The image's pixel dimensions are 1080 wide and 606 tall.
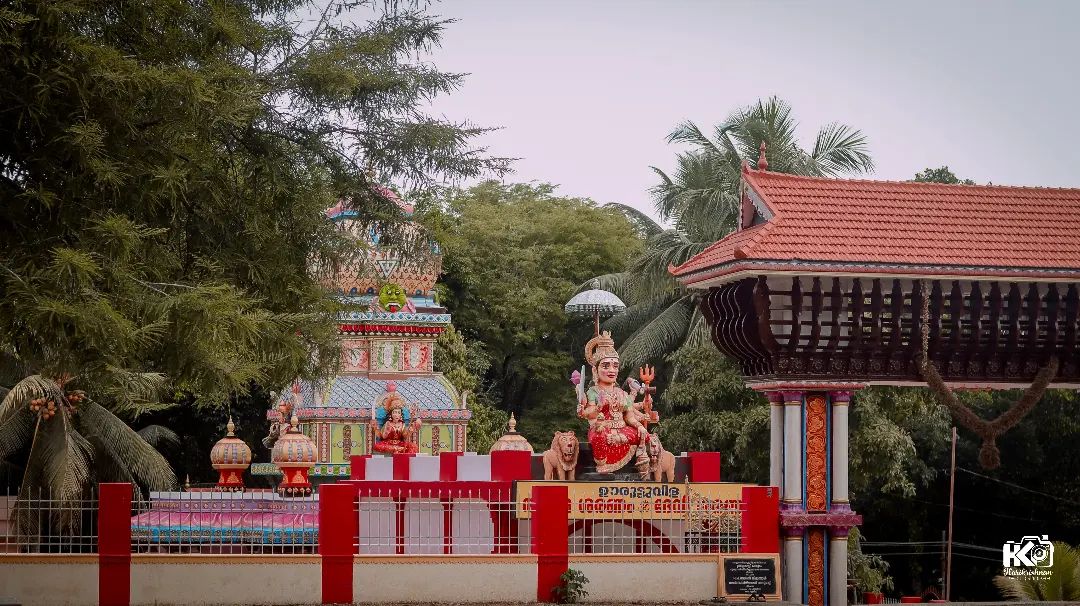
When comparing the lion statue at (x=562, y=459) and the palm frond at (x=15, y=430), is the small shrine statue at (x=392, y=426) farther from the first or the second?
the palm frond at (x=15, y=430)

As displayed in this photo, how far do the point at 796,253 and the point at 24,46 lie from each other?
Answer: 7865 mm

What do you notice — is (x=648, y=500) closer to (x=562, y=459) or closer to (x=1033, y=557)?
(x=562, y=459)

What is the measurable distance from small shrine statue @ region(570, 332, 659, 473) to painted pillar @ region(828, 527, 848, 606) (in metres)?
2.19

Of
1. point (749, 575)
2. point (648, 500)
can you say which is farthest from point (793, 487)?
point (648, 500)

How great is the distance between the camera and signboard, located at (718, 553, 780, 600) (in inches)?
586

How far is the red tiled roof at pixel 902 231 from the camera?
15.2m

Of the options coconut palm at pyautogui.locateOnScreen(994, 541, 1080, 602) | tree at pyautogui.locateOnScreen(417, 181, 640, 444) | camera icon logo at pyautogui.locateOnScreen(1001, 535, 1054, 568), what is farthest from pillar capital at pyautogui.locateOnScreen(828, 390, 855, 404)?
tree at pyautogui.locateOnScreen(417, 181, 640, 444)

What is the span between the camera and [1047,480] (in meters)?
30.9

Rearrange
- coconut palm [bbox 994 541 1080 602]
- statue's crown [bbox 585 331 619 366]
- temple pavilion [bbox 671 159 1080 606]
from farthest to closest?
coconut palm [bbox 994 541 1080 602] < statue's crown [bbox 585 331 619 366] < temple pavilion [bbox 671 159 1080 606]

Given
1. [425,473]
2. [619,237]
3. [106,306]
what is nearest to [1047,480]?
[619,237]

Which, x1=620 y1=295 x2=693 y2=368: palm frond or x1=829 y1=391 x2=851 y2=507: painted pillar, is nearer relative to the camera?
x1=829 y1=391 x2=851 y2=507: painted pillar

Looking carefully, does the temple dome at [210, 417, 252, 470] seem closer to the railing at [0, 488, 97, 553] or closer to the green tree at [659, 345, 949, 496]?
the railing at [0, 488, 97, 553]

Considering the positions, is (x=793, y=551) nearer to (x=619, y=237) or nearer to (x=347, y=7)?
(x=347, y=7)

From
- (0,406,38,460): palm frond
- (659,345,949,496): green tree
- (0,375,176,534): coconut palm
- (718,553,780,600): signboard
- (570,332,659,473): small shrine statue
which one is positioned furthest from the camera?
(659,345,949,496): green tree
